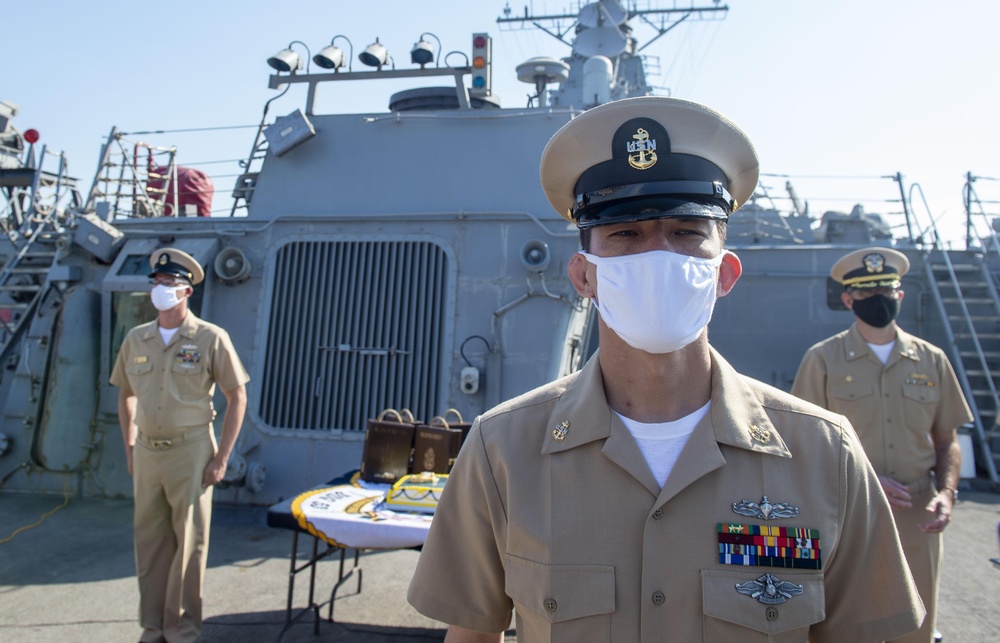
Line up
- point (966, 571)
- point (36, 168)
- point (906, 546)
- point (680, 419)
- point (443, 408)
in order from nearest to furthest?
1. point (680, 419)
2. point (906, 546)
3. point (966, 571)
4. point (443, 408)
5. point (36, 168)

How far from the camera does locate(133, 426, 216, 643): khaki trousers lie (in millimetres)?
3496

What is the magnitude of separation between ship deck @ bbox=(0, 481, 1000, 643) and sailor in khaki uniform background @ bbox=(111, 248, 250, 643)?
11.7 inches

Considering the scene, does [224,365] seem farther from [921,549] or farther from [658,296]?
[921,549]

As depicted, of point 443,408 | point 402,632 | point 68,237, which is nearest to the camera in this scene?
point 402,632

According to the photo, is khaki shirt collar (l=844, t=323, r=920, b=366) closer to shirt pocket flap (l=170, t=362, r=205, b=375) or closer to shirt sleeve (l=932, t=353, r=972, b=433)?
shirt sleeve (l=932, t=353, r=972, b=433)

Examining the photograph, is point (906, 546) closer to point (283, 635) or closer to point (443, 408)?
point (283, 635)

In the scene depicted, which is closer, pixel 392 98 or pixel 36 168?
pixel 392 98

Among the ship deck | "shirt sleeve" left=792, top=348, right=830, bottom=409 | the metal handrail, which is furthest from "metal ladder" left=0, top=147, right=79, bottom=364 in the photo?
the metal handrail

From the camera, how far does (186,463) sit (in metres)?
3.66

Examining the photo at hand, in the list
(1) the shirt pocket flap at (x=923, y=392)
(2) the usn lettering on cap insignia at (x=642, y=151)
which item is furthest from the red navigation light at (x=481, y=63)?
(2) the usn lettering on cap insignia at (x=642, y=151)

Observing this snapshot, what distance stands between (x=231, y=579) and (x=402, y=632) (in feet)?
4.31

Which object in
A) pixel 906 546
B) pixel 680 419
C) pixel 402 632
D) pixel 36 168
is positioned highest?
pixel 36 168

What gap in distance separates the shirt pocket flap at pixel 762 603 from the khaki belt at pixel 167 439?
10.5 ft

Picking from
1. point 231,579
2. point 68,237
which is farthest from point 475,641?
point 68,237
